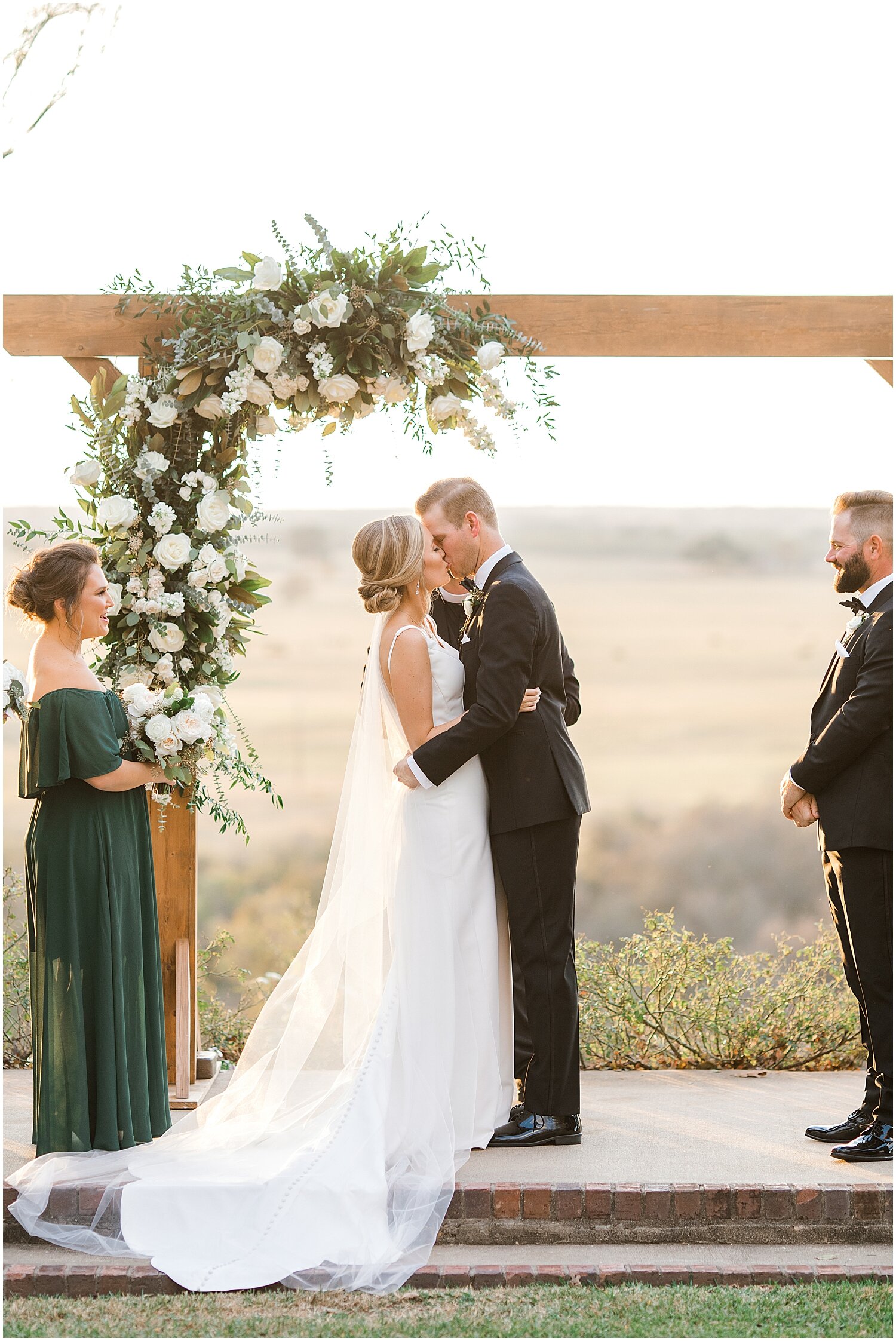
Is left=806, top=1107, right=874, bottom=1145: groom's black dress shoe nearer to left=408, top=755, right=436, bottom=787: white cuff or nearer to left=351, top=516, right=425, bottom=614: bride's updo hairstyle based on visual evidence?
left=408, top=755, right=436, bottom=787: white cuff

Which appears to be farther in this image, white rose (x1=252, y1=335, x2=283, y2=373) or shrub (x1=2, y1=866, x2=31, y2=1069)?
shrub (x1=2, y1=866, x2=31, y2=1069)

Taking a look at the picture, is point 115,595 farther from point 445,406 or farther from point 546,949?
point 546,949

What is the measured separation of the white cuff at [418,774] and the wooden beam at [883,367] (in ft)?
7.85

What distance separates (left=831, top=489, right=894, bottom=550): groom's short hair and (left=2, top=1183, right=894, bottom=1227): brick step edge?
2077mm

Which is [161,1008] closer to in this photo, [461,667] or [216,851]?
[461,667]

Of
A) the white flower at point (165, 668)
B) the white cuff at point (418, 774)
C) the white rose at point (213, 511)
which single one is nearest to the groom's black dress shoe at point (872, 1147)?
the white cuff at point (418, 774)

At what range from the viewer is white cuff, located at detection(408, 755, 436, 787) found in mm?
3900

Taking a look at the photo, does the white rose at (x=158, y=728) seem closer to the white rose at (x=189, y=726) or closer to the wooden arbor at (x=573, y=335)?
the white rose at (x=189, y=726)

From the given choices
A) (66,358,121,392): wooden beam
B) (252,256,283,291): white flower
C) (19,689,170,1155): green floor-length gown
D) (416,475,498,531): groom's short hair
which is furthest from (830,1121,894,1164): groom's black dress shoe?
(66,358,121,392): wooden beam

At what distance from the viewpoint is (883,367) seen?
4.53m

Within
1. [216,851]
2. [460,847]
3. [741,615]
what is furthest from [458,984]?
[741,615]

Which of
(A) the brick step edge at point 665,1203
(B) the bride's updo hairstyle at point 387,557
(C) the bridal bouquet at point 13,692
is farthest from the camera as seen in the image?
(B) the bride's updo hairstyle at point 387,557

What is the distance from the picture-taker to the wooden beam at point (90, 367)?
4.44m

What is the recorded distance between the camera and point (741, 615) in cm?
752
